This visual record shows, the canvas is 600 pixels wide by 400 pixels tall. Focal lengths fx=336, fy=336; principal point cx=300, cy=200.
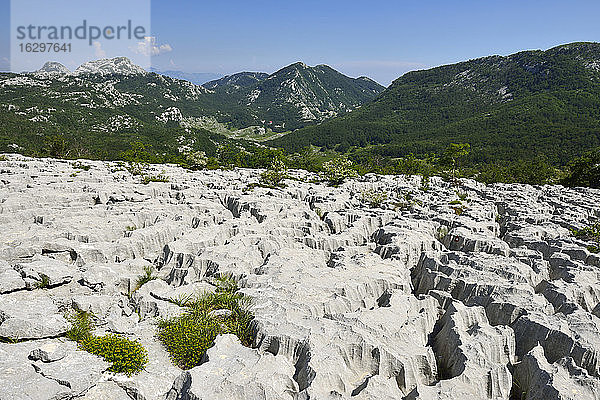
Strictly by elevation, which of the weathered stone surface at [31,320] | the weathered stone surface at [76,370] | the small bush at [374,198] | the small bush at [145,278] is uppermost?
the small bush at [374,198]

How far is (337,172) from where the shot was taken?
228ft

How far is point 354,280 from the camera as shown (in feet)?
70.0

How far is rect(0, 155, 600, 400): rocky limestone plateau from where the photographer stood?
12.3 meters

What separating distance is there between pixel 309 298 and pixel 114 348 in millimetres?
9619

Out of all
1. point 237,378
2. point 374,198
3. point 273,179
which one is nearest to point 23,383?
point 237,378

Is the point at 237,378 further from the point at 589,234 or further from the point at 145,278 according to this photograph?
the point at 589,234

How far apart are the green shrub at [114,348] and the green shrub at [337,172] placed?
5508cm

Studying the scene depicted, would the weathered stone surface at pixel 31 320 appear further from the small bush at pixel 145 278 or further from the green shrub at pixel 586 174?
the green shrub at pixel 586 174

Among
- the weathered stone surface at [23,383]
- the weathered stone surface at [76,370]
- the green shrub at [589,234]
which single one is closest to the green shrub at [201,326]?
the weathered stone surface at [76,370]

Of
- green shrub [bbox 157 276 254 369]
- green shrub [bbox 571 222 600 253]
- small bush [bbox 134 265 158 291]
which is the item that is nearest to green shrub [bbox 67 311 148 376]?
green shrub [bbox 157 276 254 369]

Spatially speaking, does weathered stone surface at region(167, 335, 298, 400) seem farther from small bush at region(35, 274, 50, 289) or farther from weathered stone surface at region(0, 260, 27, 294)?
weathered stone surface at region(0, 260, 27, 294)

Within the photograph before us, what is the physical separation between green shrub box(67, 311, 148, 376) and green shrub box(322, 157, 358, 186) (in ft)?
181

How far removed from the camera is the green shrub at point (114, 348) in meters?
12.7

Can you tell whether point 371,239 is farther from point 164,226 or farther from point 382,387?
point 382,387
